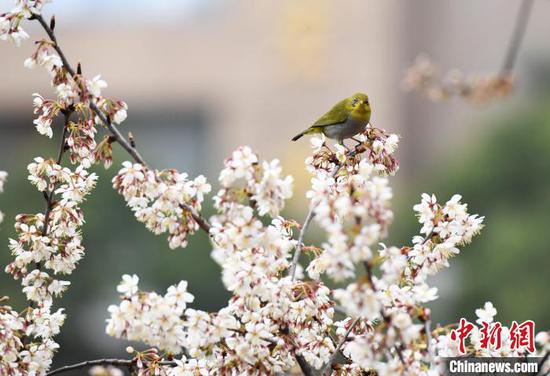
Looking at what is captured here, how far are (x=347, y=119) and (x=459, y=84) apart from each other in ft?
13.6

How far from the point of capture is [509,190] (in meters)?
32.5

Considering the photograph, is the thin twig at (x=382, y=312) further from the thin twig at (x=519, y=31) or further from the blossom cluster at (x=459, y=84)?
the blossom cluster at (x=459, y=84)

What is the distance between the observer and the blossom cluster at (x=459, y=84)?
356 inches

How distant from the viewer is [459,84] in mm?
9656

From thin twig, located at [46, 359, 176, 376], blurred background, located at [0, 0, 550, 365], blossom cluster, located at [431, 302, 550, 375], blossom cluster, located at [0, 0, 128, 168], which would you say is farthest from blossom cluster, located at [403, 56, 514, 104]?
blurred background, located at [0, 0, 550, 365]

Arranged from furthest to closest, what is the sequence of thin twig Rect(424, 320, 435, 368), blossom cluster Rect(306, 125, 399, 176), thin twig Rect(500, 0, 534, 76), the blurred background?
the blurred background → thin twig Rect(500, 0, 534, 76) → blossom cluster Rect(306, 125, 399, 176) → thin twig Rect(424, 320, 435, 368)

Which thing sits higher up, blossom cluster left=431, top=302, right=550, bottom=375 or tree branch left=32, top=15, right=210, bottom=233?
tree branch left=32, top=15, right=210, bottom=233

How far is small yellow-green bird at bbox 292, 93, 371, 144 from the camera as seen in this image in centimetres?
567

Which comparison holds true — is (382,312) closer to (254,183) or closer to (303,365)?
(303,365)

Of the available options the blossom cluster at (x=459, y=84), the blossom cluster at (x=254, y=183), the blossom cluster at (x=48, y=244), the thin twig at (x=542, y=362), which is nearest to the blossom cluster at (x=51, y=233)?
the blossom cluster at (x=48, y=244)

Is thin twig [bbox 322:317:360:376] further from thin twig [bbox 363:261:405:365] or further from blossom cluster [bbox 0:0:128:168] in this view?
blossom cluster [bbox 0:0:128:168]

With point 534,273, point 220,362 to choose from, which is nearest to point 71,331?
point 534,273

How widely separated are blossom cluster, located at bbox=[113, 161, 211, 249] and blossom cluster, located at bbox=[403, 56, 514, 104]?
5335 millimetres

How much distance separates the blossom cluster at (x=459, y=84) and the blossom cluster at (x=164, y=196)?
5.33 metres
